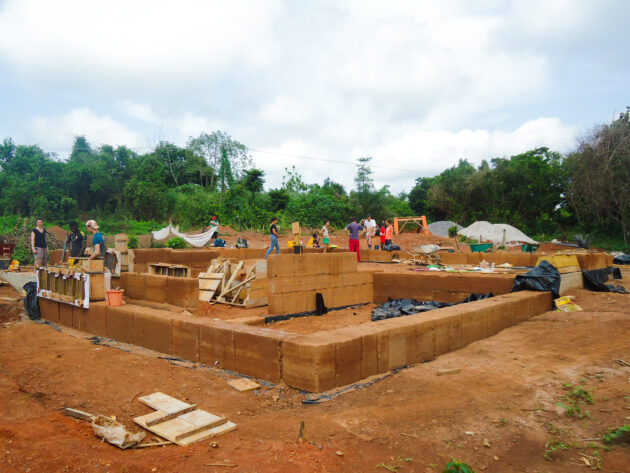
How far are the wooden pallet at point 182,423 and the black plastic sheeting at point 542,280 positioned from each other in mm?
6645

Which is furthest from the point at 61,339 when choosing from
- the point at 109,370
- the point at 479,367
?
the point at 479,367

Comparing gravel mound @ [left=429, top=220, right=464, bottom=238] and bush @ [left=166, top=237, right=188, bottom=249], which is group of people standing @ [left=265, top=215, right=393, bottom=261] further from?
gravel mound @ [left=429, top=220, right=464, bottom=238]

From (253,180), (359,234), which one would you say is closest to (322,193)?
(253,180)

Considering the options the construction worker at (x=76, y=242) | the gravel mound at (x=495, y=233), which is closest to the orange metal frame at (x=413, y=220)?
the gravel mound at (x=495, y=233)

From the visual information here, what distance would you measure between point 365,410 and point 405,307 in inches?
198

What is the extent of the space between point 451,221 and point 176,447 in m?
30.9

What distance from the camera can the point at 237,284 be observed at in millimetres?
10375

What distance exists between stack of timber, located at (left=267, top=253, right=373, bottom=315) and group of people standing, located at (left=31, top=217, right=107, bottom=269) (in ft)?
9.74

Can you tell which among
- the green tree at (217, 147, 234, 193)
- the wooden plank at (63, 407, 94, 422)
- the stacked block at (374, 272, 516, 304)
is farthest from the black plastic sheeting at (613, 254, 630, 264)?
the green tree at (217, 147, 234, 193)

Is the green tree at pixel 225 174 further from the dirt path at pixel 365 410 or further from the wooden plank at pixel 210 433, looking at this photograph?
the wooden plank at pixel 210 433

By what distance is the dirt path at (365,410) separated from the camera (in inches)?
116

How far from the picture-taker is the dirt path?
2943 millimetres

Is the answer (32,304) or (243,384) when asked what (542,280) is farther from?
(32,304)

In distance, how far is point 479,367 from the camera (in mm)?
5219
